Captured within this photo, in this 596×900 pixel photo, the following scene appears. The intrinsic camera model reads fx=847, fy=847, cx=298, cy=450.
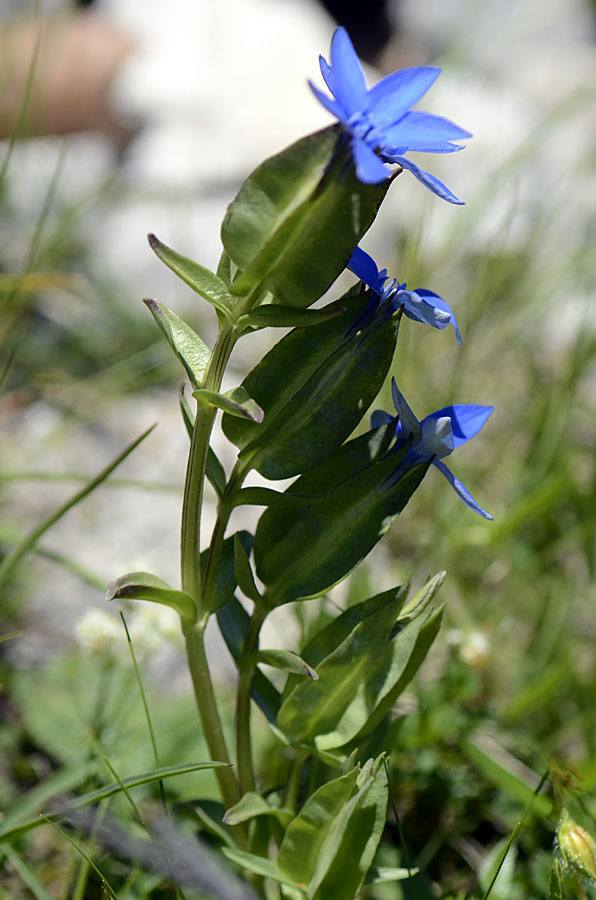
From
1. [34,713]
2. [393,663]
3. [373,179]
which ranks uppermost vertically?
[373,179]

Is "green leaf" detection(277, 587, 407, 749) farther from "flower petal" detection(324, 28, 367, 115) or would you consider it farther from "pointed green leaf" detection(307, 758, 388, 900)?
"flower petal" detection(324, 28, 367, 115)

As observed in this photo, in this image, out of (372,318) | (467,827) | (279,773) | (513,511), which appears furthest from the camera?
(513,511)

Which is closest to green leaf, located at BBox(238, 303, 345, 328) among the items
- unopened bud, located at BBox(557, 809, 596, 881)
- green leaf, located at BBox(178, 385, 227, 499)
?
green leaf, located at BBox(178, 385, 227, 499)

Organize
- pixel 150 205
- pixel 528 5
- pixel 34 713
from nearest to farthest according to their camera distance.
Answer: pixel 34 713 → pixel 150 205 → pixel 528 5

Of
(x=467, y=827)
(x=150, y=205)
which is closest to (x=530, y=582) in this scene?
(x=467, y=827)

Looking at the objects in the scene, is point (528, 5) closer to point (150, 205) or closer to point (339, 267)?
point (150, 205)
